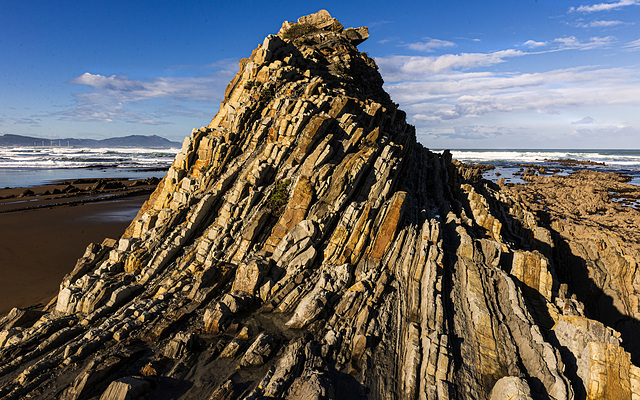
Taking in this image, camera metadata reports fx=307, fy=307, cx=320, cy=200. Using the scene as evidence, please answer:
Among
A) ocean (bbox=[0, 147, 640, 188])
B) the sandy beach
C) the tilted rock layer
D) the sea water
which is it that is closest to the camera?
A: the tilted rock layer

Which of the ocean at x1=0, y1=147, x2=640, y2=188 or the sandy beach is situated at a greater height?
the ocean at x1=0, y1=147, x2=640, y2=188

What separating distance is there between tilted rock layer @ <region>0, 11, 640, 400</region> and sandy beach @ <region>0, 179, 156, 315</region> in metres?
7.12

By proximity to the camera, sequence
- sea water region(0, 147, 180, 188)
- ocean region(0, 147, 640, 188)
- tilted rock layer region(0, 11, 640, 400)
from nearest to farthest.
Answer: tilted rock layer region(0, 11, 640, 400)
sea water region(0, 147, 180, 188)
ocean region(0, 147, 640, 188)

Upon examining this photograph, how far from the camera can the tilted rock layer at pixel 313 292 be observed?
10844 mm

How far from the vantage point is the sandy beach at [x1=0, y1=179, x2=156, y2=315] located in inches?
879

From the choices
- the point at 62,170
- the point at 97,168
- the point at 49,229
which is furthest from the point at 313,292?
the point at 97,168

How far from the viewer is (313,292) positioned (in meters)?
14.9

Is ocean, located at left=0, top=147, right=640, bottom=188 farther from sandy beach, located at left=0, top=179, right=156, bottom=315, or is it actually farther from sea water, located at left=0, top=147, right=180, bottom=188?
sandy beach, located at left=0, top=179, right=156, bottom=315

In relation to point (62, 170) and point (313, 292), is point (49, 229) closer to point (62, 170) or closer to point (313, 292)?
point (313, 292)

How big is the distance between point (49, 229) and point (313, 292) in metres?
35.9

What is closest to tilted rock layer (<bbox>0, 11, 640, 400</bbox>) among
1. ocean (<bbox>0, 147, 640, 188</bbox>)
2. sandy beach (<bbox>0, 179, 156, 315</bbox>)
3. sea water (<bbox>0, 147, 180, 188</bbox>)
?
sandy beach (<bbox>0, 179, 156, 315</bbox>)

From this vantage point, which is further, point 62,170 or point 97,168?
point 97,168

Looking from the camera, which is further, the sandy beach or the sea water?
the sea water

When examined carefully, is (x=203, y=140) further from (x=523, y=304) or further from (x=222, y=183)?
(x=523, y=304)
